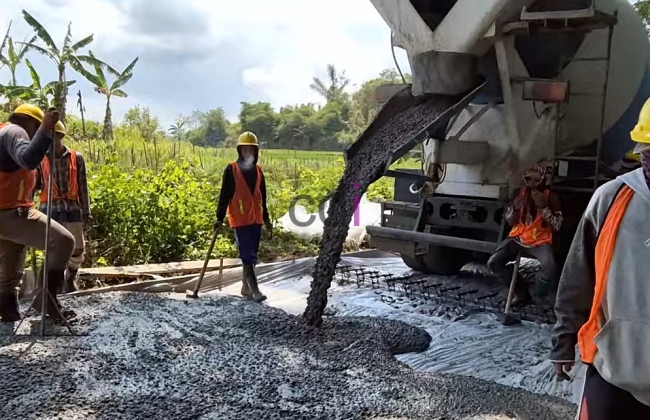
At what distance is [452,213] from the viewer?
6.02m

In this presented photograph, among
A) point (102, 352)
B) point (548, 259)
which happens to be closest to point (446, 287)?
point (548, 259)

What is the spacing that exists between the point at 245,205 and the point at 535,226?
2566 mm

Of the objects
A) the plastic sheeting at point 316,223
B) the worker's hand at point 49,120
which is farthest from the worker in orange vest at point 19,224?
the plastic sheeting at point 316,223

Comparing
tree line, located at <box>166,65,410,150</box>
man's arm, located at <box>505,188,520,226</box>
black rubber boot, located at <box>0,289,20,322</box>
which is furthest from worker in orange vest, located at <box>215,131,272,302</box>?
tree line, located at <box>166,65,410,150</box>

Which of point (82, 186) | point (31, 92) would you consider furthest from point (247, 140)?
point (31, 92)

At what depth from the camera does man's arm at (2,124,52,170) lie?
407cm

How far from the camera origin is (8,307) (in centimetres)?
467

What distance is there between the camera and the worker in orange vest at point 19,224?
4285mm

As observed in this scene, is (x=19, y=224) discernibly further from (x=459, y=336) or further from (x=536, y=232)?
(x=536, y=232)

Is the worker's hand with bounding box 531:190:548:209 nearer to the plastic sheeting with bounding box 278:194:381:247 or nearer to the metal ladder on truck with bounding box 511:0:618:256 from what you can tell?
the metal ladder on truck with bounding box 511:0:618:256

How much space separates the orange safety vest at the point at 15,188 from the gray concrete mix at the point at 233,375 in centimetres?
89

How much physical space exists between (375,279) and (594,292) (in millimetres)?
4745

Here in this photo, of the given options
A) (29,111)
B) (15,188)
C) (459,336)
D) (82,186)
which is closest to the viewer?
(15,188)

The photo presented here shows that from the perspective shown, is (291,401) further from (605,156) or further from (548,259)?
(605,156)
